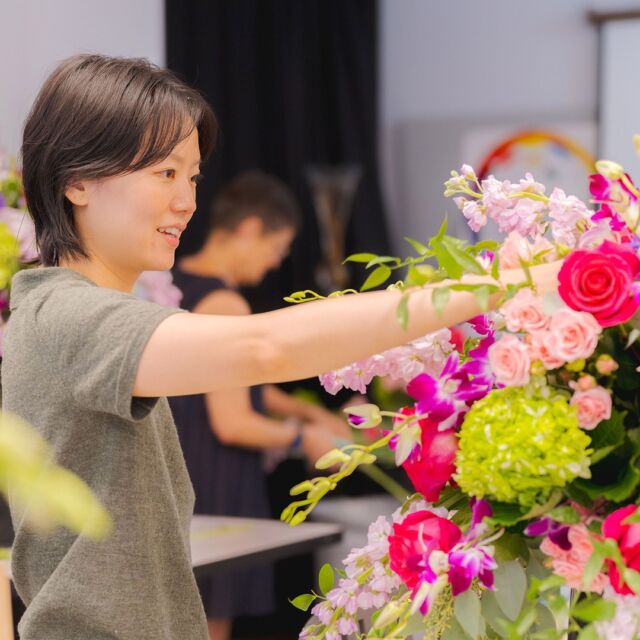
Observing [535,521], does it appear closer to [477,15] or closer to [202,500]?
[202,500]

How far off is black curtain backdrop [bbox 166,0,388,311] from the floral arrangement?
288 centimetres

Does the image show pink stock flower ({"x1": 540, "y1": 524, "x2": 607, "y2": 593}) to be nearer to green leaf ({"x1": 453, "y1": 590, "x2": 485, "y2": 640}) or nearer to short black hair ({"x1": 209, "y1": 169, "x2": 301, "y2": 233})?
green leaf ({"x1": 453, "y1": 590, "x2": 485, "y2": 640})

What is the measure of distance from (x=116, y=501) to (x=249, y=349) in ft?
0.90

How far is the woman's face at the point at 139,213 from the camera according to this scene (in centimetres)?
104

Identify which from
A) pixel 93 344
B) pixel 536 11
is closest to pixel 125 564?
pixel 93 344

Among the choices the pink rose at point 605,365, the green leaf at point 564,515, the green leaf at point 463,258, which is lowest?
the green leaf at point 564,515

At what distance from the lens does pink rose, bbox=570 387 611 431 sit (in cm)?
72

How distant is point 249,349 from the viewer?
2.60 ft

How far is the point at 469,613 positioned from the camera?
74 centimetres

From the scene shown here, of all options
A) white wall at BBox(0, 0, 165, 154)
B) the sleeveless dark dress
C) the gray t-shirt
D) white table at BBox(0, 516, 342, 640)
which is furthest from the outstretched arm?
the sleeveless dark dress

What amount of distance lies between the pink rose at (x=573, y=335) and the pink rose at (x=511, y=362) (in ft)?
0.07

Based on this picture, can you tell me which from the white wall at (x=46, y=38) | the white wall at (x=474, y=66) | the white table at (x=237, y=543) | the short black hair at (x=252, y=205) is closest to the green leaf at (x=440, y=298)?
the white table at (x=237, y=543)

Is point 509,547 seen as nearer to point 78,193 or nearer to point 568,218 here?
point 568,218

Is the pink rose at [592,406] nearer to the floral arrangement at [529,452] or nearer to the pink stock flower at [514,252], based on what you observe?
the floral arrangement at [529,452]
